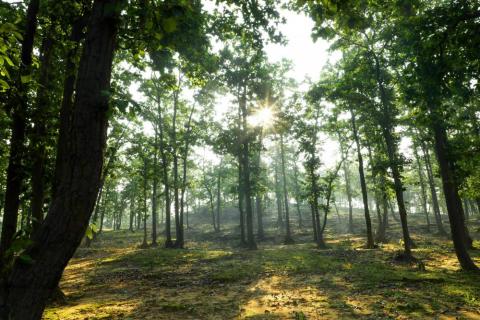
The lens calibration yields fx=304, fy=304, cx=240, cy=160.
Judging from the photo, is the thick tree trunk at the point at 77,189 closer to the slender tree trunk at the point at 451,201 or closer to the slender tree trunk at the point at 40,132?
the slender tree trunk at the point at 40,132

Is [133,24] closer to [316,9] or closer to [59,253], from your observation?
[316,9]

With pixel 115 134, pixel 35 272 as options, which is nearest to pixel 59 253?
pixel 35 272

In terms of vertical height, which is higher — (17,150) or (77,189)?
(17,150)

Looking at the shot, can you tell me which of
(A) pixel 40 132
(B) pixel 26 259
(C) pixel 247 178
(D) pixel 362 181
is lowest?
(B) pixel 26 259

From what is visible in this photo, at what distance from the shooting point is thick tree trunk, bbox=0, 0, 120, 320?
2.41 m

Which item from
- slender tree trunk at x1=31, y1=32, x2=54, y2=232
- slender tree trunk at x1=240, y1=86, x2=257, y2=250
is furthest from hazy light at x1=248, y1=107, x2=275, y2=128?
slender tree trunk at x1=31, y1=32, x2=54, y2=232

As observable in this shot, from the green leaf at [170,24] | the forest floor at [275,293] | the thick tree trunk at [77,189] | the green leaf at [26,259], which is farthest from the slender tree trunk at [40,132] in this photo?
the green leaf at [170,24]

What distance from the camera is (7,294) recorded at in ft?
7.86

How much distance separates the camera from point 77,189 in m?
2.63

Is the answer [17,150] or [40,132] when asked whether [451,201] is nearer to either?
[40,132]

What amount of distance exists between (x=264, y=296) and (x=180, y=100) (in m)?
23.4

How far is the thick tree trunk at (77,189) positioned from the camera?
2.41m

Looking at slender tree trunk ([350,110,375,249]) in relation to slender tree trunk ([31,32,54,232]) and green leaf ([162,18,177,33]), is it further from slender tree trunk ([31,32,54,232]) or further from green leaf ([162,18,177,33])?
green leaf ([162,18,177,33])

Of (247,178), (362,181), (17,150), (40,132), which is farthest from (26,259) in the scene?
(362,181)
